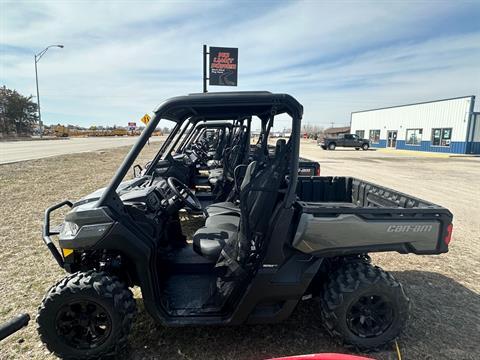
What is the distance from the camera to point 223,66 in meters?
14.4

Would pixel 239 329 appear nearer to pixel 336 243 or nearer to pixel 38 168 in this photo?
pixel 336 243

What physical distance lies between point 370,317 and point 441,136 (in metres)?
31.9

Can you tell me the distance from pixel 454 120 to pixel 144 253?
3223 cm

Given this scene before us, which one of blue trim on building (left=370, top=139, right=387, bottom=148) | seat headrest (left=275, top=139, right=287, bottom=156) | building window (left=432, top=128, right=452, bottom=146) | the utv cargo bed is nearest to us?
the utv cargo bed

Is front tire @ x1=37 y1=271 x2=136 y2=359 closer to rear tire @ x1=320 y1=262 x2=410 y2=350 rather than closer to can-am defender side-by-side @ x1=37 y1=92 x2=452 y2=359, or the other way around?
can-am defender side-by-side @ x1=37 y1=92 x2=452 y2=359

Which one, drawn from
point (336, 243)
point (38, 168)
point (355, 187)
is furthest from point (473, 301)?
point (38, 168)

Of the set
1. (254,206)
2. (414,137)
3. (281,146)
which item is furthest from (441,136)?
(254,206)

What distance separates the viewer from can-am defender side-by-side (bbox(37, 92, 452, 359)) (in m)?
2.19

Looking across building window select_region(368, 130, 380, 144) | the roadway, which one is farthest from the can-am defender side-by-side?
building window select_region(368, 130, 380, 144)

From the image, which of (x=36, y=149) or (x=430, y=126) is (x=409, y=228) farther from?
(x=430, y=126)

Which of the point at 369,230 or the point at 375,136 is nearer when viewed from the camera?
the point at 369,230

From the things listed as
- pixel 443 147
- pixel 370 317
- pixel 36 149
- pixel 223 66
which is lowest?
pixel 370 317

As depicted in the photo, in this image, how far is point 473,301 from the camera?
126 inches

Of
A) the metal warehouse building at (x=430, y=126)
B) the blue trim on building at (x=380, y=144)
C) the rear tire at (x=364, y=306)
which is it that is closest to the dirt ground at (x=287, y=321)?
the rear tire at (x=364, y=306)
